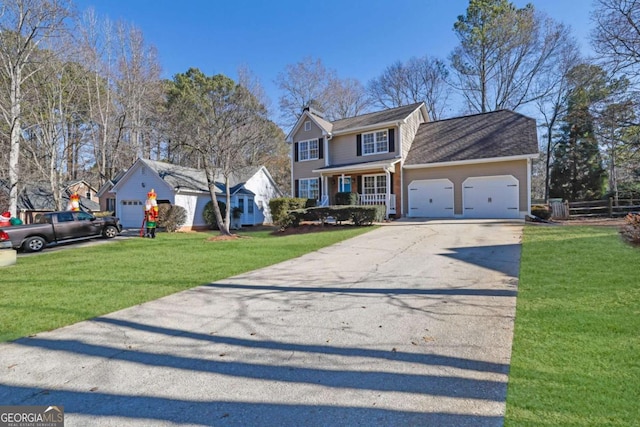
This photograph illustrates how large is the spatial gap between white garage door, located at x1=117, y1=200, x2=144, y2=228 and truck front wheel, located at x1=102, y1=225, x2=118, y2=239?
19.2 ft

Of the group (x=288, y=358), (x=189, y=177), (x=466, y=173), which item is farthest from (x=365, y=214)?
(x=189, y=177)

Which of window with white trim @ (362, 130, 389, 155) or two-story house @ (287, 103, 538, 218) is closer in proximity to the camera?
two-story house @ (287, 103, 538, 218)

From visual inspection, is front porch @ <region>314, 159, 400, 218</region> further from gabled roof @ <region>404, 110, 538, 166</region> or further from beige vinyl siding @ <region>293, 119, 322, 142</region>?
beige vinyl siding @ <region>293, 119, 322, 142</region>

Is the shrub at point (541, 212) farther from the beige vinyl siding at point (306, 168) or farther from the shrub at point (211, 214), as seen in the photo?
the shrub at point (211, 214)

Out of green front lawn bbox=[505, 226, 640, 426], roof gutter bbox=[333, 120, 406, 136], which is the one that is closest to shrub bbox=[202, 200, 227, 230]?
roof gutter bbox=[333, 120, 406, 136]

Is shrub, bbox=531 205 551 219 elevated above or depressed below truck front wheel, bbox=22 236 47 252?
above

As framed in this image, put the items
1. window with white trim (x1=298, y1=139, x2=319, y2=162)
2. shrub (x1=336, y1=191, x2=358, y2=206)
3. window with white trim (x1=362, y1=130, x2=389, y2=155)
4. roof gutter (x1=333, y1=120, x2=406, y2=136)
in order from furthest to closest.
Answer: window with white trim (x1=298, y1=139, x2=319, y2=162) < window with white trim (x1=362, y1=130, x2=389, y2=155) < roof gutter (x1=333, y1=120, x2=406, y2=136) < shrub (x1=336, y1=191, x2=358, y2=206)

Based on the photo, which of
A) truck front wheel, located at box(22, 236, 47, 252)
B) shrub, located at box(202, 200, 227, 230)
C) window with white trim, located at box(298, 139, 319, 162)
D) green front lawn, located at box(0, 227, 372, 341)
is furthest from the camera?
window with white trim, located at box(298, 139, 319, 162)

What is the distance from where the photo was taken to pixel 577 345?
124 inches

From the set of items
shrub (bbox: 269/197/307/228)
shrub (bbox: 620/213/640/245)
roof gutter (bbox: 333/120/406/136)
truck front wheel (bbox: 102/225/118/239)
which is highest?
roof gutter (bbox: 333/120/406/136)

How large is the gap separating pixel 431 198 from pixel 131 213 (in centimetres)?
1967

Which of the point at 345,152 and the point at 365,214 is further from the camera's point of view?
the point at 345,152

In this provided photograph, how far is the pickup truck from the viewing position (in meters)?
12.2

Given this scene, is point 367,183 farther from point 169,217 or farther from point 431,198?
point 169,217
